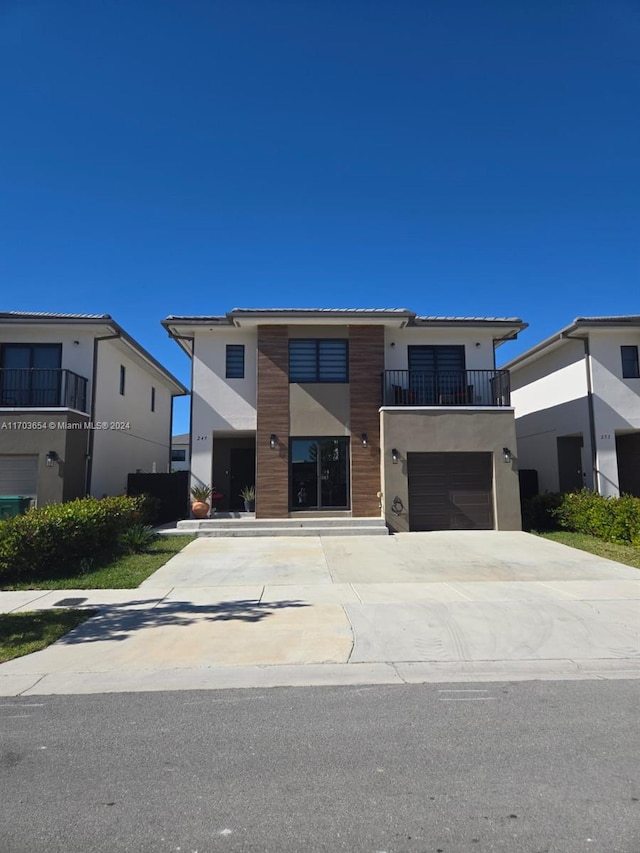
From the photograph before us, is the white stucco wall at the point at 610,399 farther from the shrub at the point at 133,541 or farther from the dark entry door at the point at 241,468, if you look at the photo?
the shrub at the point at 133,541

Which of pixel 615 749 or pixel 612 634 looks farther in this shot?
pixel 612 634

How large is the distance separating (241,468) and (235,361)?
163 inches

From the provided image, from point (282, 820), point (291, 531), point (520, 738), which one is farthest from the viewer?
point (291, 531)

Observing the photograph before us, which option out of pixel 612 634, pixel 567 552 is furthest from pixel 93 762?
pixel 567 552

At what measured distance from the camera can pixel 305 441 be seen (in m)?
17.0

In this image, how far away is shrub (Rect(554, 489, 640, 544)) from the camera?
1307 cm

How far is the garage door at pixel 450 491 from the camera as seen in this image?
16.2m

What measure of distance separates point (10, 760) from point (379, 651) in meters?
3.51

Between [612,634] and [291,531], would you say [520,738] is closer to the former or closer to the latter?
[612,634]

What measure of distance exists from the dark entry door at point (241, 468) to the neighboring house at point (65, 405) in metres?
3.82

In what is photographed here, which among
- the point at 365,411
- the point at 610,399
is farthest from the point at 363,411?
the point at 610,399

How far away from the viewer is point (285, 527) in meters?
15.4

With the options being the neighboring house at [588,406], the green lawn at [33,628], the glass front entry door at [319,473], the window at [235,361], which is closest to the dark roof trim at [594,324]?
the neighboring house at [588,406]

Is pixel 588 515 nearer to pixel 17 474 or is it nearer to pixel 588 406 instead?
pixel 588 406
